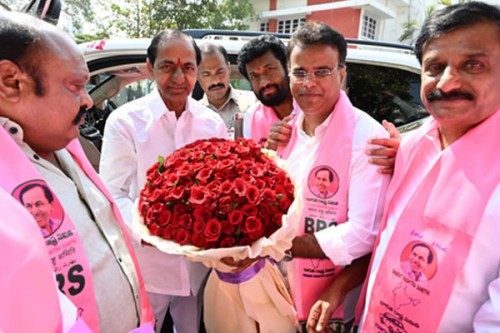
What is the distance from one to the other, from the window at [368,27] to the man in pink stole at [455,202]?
20.2m

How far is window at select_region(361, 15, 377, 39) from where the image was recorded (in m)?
19.7

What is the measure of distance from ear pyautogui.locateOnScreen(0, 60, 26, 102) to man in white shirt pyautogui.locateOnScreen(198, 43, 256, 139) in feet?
7.45

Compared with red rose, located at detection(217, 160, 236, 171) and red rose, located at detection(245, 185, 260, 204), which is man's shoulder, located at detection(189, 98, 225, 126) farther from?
red rose, located at detection(245, 185, 260, 204)

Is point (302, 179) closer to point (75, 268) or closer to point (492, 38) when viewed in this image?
point (492, 38)

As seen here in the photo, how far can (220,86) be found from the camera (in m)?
3.71

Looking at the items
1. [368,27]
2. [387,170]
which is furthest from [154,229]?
[368,27]

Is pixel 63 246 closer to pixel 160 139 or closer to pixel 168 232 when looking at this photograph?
pixel 168 232

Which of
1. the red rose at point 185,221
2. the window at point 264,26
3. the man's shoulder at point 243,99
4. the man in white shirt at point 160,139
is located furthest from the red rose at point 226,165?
the window at point 264,26

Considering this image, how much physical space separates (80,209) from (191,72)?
1255 millimetres

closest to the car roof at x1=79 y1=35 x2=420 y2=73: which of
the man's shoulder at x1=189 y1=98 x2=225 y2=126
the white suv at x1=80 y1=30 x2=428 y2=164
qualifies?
the white suv at x1=80 y1=30 x2=428 y2=164

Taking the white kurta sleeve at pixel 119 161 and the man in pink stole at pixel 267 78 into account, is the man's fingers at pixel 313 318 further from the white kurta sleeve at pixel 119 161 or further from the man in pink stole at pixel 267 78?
the man in pink stole at pixel 267 78

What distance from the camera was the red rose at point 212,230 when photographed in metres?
1.19

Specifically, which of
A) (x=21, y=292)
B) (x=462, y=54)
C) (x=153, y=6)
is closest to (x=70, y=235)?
(x=21, y=292)

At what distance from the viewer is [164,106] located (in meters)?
2.29
